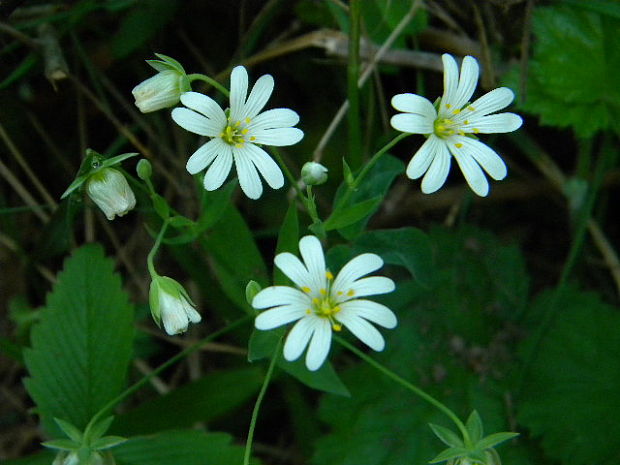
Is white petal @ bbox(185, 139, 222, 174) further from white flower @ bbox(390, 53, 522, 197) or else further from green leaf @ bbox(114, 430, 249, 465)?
green leaf @ bbox(114, 430, 249, 465)

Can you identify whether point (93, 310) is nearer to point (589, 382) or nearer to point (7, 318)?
point (7, 318)

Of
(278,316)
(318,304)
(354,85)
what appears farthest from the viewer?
(354,85)

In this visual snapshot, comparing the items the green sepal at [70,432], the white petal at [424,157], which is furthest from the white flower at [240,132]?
the green sepal at [70,432]

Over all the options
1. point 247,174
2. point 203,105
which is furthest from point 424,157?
point 203,105

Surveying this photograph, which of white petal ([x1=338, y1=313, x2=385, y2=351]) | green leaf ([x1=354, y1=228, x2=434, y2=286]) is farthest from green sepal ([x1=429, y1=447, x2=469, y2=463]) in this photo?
green leaf ([x1=354, y1=228, x2=434, y2=286])

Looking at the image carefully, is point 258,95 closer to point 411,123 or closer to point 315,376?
point 411,123

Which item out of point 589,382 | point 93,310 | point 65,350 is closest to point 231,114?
point 93,310

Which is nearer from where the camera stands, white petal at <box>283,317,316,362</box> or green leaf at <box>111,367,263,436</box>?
white petal at <box>283,317,316,362</box>
